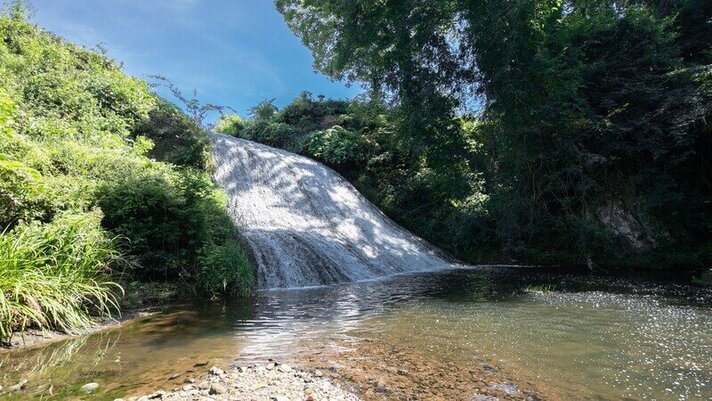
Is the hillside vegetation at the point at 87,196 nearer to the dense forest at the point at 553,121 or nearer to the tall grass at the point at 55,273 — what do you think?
the tall grass at the point at 55,273

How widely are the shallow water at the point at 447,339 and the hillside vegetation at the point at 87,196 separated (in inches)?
34.3

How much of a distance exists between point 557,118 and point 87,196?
14493 millimetres

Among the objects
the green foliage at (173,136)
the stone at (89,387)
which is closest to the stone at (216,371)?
the stone at (89,387)

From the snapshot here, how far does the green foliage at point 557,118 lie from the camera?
13.7 meters

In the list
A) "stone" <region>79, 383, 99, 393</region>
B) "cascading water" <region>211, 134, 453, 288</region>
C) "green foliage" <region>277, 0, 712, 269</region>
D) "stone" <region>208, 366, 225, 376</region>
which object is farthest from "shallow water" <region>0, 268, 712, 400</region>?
"green foliage" <region>277, 0, 712, 269</region>

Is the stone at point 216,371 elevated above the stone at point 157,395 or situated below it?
above

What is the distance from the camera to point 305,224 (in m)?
14.8

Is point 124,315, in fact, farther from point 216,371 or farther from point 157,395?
point 157,395

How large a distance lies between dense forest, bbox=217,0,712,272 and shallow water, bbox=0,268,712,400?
704 centimetres

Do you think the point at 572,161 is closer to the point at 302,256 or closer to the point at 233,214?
the point at 302,256

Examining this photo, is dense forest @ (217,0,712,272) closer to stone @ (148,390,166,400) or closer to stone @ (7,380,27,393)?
stone @ (148,390,166,400)

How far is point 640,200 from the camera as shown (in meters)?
15.6

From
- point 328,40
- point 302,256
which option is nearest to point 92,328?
point 302,256

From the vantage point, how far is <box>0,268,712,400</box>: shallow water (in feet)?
12.8
